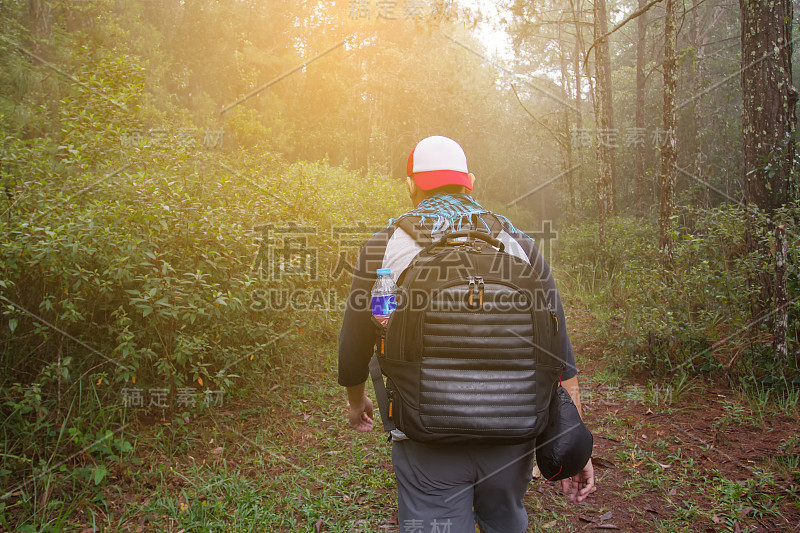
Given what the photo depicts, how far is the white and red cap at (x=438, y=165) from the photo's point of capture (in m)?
2.21

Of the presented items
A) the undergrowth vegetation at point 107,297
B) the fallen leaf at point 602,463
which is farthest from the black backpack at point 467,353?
the fallen leaf at point 602,463

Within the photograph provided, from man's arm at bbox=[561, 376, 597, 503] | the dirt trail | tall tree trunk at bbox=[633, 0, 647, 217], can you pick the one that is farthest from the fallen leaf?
tall tree trunk at bbox=[633, 0, 647, 217]

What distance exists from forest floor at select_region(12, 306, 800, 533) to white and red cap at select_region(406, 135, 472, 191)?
8.80 feet

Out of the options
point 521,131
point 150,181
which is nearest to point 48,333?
point 150,181

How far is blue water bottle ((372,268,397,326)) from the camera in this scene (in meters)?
1.94

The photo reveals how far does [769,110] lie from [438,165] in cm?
526

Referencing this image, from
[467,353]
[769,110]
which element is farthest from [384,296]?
[769,110]

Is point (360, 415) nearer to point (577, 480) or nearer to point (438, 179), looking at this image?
point (577, 480)

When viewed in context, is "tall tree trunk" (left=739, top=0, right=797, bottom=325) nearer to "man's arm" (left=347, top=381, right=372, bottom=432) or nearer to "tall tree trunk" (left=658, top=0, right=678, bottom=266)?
"tall tree trunk" (left=658, top=0, right=678, bottom=266)

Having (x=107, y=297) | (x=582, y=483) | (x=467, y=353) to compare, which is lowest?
(x=582, y=483)

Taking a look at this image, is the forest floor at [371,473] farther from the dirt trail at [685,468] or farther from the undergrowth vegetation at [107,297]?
the undergrowth vegetation at [107,297]

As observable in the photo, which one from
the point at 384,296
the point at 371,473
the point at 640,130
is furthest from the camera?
the point at 640,130

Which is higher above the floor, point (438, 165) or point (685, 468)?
point (438, 165)

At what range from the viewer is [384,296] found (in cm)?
194
